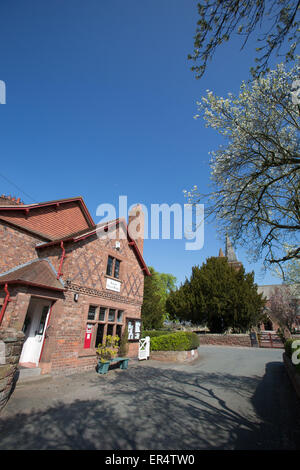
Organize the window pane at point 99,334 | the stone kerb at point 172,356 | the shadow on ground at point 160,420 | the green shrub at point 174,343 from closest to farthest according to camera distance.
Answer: the shadow on ground at point 160,420, the window pane at point 99,334, the stone kerb at point 172,356, the green shrub at point 174,343

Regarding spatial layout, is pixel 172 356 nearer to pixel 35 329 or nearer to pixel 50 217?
pixel 35 329

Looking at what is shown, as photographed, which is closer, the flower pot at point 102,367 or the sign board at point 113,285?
the flower pot at point 102,367

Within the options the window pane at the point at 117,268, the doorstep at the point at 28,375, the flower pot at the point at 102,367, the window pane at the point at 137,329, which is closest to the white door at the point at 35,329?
the doorstep at the point at 28,375

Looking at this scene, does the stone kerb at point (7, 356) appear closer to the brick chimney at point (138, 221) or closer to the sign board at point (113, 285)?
the sign board at point (113, 285)

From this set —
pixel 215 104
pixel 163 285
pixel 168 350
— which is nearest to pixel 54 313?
pixel 168 350

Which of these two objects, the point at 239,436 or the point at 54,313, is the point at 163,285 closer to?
the point at 54,313

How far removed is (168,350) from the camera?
48.0ft

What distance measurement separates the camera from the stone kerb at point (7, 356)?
5121 millimetres

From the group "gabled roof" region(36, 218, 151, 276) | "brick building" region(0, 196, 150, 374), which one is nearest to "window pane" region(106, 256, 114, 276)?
"brick building" region(0, 196, 150, 374)

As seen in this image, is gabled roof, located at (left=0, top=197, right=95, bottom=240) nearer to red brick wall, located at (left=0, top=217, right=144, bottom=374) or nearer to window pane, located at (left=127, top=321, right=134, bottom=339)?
red brick wall, located at (left=0, top=217, right=144, bottom=374)

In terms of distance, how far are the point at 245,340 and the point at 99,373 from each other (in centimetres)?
2031

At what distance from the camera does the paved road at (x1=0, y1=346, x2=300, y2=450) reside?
4105mm

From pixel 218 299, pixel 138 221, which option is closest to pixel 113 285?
pixel 138 221

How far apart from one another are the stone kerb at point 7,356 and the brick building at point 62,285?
2.21 m
